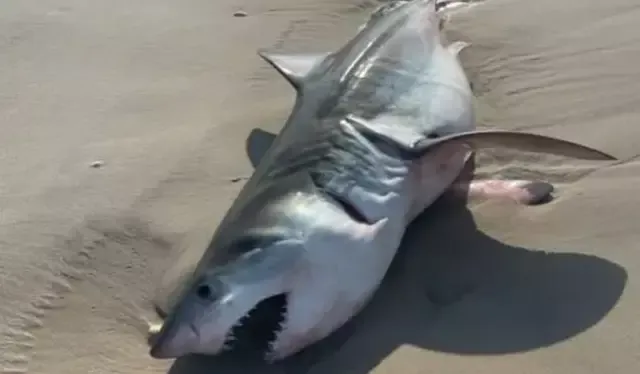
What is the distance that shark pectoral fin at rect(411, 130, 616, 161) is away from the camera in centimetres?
262

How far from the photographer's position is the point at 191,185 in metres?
3.38

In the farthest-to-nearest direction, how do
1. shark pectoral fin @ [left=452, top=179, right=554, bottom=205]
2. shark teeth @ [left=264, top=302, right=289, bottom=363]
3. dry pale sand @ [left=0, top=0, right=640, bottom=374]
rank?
shark pectoral fin @ [left=452, top=179, right=554, bottom=205], dry pale sand @ [left=0, top=0, right=640, bottom=374], shark teeth @ [left=264, top=302, right=289, bottom=363]

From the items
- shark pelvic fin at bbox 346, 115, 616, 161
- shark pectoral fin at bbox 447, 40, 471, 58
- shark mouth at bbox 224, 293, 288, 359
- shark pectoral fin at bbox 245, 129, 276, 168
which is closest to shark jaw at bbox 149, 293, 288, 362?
shark mouth at bbox 224, 293, 288, 359

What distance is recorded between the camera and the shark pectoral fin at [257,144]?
350 centimetres

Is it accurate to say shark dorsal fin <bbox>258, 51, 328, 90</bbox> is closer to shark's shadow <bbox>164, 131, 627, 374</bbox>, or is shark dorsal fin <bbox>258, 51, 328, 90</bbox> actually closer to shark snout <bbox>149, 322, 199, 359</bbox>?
shark's shadow <bbox>164, 131, 627, 374</bbox>

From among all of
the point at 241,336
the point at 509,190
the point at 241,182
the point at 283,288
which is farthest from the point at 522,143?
the point at 241,182

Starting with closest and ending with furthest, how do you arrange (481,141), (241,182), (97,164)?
(481,141), (241,182), (97,164)

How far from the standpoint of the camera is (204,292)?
2316 mm

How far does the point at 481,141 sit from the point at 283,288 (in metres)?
0.72

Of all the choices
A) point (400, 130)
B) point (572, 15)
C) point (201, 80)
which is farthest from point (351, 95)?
point (572, 15)

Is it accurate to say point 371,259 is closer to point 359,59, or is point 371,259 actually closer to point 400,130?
point 400,130

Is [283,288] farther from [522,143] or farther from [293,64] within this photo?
[293,64]

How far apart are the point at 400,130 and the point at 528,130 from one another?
0.65 m

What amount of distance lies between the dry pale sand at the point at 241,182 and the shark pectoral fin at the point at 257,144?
46 mm
